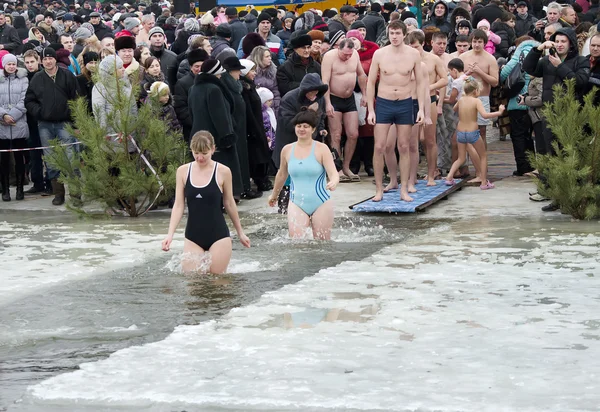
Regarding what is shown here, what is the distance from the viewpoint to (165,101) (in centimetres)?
1366

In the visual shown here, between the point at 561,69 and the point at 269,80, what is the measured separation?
4.15m

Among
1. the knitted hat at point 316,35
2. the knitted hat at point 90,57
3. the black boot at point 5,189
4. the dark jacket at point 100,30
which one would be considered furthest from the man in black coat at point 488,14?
the black boot at point 5,189

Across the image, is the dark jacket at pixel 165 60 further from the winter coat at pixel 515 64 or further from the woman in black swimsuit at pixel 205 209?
the woman in black swimsuit at pixel 205 209

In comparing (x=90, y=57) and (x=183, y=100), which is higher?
(x=90, y=57)

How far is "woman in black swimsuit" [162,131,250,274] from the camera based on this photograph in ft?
30.9

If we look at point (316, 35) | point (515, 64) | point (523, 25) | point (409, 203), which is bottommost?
point (409, 203)

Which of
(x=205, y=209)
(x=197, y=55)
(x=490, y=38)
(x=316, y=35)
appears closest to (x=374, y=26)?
(x=490, y=38)

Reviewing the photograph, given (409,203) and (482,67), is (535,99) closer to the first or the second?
(482,67)

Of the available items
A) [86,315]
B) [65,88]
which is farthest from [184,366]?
[65,88]

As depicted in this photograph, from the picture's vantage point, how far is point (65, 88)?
14406 millimetres

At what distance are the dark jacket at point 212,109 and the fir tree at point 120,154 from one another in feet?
1.22

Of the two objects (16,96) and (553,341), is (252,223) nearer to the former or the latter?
(16,96)

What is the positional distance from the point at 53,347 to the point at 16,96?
26.3 ft

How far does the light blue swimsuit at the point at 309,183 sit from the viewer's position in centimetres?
1091
